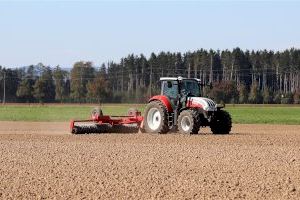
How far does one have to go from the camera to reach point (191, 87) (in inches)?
885

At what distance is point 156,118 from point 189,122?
1.91 meters

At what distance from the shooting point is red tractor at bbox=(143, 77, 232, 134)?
21.5m

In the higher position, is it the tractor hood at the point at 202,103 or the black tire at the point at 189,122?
the tractor hood at the point at 202,103

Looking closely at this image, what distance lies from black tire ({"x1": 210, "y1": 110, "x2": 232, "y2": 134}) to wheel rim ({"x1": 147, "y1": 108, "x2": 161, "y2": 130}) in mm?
1882

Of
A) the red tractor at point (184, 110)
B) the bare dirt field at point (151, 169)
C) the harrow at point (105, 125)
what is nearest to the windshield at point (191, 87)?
the red tractor at point (184, 110)

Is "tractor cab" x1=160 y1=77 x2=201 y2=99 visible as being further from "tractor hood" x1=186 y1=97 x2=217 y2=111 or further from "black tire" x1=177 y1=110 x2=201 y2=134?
"black tire" x1=177 y1=110 x2=201 y2=134

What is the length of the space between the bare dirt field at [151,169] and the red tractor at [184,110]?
199cm

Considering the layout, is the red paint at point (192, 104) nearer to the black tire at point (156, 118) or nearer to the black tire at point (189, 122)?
the black tire at point (189, 122)

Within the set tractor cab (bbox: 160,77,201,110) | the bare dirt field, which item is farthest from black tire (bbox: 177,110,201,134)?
the bare dirt field

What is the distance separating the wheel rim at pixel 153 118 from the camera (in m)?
22.9

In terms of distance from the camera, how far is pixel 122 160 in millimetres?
14328

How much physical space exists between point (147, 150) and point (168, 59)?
133 m

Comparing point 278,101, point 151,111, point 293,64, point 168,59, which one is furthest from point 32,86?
point 151,111

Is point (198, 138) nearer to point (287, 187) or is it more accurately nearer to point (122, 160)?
point (122, 160)
